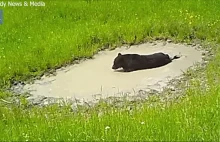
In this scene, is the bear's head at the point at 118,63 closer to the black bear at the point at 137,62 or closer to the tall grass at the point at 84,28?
the black bear at the point at 137,62

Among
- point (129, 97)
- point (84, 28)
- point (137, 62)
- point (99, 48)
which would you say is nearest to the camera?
point (129, 97)

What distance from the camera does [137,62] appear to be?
35.6 ft

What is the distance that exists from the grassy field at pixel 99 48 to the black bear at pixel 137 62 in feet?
4.11

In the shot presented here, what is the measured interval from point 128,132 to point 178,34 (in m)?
8.07

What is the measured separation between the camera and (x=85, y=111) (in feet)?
27.1

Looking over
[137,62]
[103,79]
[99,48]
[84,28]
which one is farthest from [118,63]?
[84,28]

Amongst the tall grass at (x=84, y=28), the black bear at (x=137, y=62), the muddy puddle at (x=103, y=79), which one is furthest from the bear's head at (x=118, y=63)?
the tall grass at (x=84, y=28)

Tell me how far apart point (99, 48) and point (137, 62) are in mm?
2105

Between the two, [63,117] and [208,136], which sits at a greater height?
[208,136]

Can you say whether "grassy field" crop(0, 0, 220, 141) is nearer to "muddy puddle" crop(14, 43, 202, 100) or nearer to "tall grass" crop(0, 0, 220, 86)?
"tall grass" crop(0, 0, 220, 86)

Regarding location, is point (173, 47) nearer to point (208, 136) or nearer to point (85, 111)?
point (85, 111)

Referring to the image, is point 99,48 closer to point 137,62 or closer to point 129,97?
point 137,62

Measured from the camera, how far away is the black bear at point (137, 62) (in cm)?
1081

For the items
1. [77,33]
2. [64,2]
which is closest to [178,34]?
[77,33]
